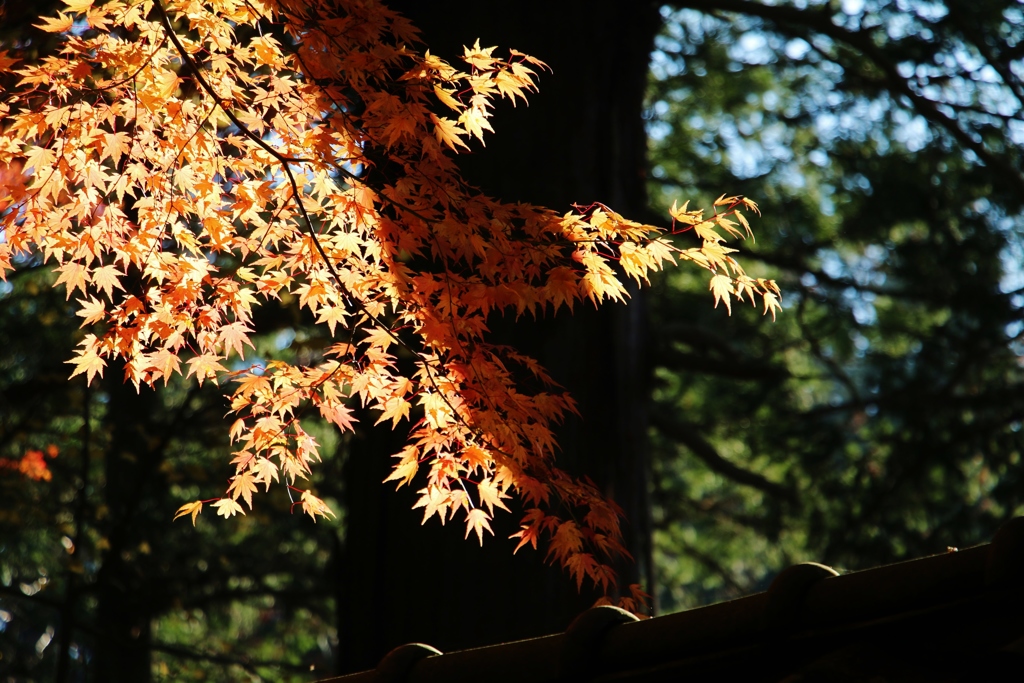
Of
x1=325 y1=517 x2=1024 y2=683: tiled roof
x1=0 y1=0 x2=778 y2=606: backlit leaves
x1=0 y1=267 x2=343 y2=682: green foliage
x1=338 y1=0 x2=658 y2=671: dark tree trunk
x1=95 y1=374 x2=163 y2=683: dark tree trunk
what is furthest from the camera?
x1=95 y1=374 x2=163 y2=683: dark tree trunk

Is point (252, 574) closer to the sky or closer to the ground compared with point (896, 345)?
closer to the ground

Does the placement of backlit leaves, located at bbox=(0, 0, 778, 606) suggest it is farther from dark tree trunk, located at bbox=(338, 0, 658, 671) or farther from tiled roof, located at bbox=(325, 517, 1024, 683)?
dark tree trunk, located at bbox=(338, 0, 658, 671)

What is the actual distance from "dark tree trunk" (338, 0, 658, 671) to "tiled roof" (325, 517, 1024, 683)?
2290 millimetres

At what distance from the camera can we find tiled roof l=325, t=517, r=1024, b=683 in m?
1.76

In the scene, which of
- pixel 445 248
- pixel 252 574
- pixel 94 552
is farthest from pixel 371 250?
pixel 94 552

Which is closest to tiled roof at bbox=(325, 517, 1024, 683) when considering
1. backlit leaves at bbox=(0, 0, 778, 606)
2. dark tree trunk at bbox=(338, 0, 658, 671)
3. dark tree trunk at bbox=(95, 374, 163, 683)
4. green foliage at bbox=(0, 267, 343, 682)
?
backlit leaves at bbox=(0, 0, 778, 606)

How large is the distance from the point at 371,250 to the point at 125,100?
1111mm

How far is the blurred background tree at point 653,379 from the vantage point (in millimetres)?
4988

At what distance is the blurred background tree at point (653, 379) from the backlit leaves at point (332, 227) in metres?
1.54

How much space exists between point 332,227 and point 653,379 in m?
3.40

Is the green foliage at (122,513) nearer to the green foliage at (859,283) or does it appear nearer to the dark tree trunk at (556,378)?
the dark tree trunk at (556,378)

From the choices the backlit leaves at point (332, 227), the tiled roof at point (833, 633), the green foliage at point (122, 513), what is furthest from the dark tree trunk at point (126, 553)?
the tiled roof at point (833, 633)

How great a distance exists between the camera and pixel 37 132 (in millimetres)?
3240

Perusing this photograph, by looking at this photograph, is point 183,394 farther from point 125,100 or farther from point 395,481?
point 125,100
